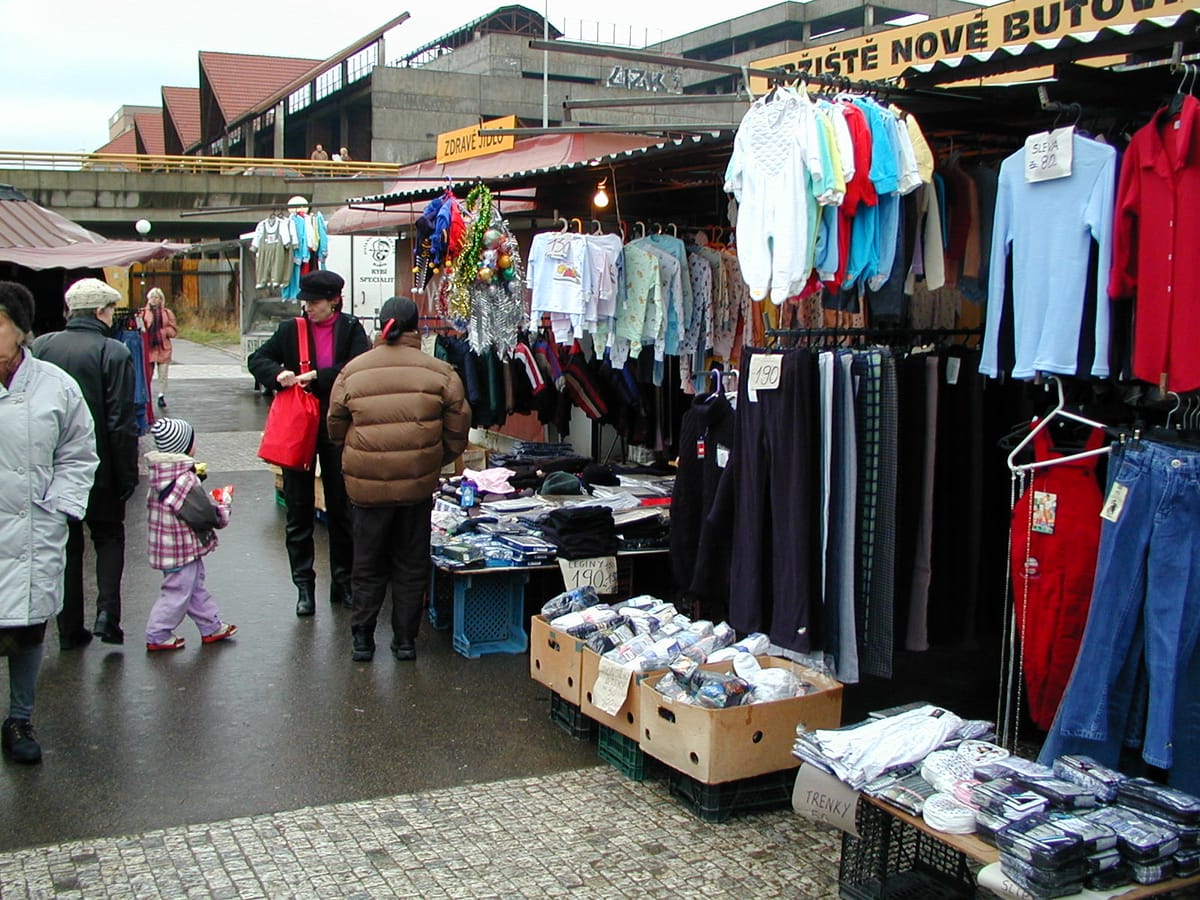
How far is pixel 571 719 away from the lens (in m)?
5.33

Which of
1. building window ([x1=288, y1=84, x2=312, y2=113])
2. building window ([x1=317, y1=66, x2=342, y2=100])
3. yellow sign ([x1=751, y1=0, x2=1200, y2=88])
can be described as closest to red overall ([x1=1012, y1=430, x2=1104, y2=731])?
yellow sign ([x1=751, y1=0, x2=1200, y2=88])

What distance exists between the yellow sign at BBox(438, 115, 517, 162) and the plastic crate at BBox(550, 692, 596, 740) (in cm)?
853

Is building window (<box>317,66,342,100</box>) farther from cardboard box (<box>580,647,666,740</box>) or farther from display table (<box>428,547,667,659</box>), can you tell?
cardboard box (<box>580,647,666,740</box>)

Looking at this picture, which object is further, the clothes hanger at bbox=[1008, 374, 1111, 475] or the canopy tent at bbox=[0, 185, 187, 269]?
the canopy tent at bbox=[0, 185, 187, 269]

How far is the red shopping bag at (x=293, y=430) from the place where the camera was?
270 inches

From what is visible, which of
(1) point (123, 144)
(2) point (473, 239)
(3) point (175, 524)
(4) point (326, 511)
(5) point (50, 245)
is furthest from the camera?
(1) point (123, 144)

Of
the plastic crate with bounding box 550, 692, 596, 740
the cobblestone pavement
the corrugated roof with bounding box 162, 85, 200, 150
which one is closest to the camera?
the cobblestone pavement

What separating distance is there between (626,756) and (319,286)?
3.47 m

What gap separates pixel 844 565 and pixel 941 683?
1.71m

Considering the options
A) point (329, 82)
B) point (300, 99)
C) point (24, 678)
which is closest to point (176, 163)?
point (329, 82)

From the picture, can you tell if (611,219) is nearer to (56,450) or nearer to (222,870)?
(56,450)

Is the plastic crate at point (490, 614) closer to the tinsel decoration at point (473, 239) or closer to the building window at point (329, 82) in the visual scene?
the tinsel decoration at point (473, 239)

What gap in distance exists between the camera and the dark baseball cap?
6883 mm

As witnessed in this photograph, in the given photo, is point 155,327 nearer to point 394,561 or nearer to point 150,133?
point 394,561
